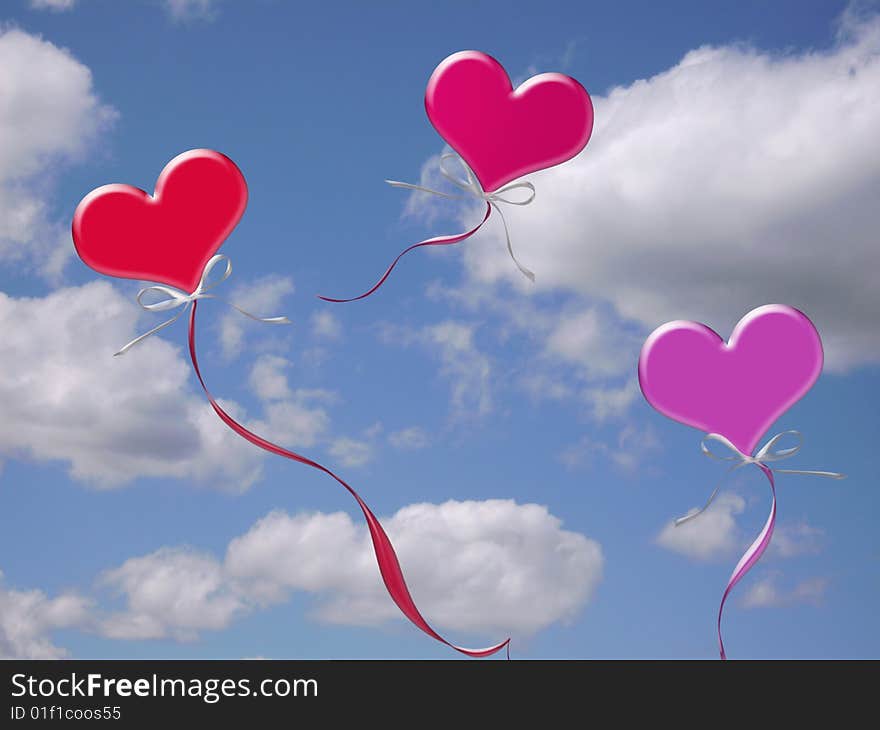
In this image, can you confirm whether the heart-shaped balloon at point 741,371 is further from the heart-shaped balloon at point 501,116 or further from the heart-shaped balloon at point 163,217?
the heart-shaped balloon at point 163,217

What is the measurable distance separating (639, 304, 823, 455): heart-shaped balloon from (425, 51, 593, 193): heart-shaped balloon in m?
1.38

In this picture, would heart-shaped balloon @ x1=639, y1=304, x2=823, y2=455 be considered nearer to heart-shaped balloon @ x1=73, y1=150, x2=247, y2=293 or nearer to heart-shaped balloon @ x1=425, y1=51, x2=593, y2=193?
heart-shaped balloon @ x1=425, y1=51, x2=593, y2=193

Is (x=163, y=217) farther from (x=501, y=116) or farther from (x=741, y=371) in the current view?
(x=741, y=371)

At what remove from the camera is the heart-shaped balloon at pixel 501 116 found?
637 centimetres

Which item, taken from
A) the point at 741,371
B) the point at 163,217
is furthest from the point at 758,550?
the point at 163,217

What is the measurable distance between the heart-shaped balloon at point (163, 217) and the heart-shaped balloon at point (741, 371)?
9.22 feet

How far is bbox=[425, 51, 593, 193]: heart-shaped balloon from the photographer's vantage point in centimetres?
637

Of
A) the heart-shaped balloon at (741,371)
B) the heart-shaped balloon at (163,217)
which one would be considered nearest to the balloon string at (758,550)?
the heart-shaped balloon at (741,371)

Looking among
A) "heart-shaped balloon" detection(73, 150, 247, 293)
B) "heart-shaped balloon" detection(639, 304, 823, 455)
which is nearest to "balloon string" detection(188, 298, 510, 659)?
"heart-shaped balloon" detection(73, 150, 247, 293)

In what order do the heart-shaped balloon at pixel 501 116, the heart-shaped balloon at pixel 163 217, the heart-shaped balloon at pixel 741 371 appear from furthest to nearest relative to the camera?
1. the heart-shaped balloon at pixel 741 371
2. the heart-shaped balloon at pixel 501 116
3. the heart-shaped balloon at pixel 163 217

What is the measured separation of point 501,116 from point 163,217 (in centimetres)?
219

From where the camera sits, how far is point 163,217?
620cm
